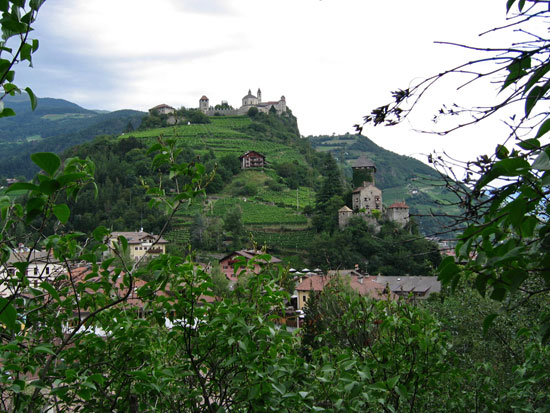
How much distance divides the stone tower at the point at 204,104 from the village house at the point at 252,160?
1279 inches

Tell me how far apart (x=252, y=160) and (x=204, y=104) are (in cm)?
3462

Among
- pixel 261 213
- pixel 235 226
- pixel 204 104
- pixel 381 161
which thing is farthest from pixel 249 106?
pixel 235 226

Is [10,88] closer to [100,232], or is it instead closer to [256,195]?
[100,232]

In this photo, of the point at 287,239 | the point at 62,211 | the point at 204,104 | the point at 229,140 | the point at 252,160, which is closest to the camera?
the point at 62,211

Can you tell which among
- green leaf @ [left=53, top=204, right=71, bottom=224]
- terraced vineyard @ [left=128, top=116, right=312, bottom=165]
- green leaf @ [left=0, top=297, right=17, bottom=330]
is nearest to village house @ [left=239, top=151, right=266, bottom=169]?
terraced vineyard @ [left=128, top=116, right=312, bottom=165]

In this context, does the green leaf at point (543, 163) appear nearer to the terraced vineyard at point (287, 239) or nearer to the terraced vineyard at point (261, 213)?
the terraced vineyard at point (287, 239)

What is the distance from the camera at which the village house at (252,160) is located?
234ft

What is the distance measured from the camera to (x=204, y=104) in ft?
333

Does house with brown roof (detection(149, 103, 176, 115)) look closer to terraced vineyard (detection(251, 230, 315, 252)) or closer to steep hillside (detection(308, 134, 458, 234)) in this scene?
steep hillside (detection(308, 134, 458, 234))

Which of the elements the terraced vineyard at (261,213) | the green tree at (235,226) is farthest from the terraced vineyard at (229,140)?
the green tree at (235,226)

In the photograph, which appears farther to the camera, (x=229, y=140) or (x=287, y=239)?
(x=229, y=140)

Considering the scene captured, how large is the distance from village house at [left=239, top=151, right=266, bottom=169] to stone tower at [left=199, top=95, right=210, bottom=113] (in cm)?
3248

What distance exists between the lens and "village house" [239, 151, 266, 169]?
71375mm

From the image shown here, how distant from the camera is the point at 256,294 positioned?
98.9 inches
